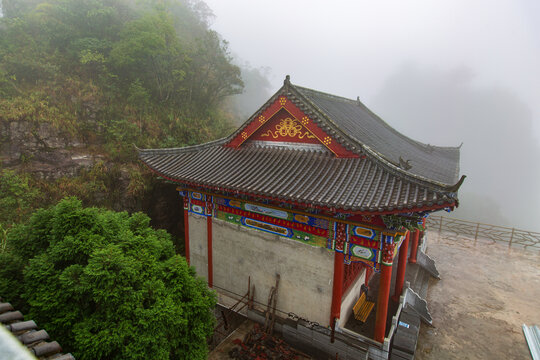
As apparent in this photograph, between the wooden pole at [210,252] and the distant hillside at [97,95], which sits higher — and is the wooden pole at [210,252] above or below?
below

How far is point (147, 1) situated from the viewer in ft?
105

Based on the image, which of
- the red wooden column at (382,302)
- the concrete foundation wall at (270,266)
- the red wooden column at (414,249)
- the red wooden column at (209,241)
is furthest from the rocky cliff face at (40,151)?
the red wooden column at (414,249)

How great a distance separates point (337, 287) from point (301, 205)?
10.7 feet

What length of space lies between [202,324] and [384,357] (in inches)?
230

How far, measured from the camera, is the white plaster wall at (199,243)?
12781mm

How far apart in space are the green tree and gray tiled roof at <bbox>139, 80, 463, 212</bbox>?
3961 millimetres

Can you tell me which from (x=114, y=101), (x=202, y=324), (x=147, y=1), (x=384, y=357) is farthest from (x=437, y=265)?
(x=147, y=1)

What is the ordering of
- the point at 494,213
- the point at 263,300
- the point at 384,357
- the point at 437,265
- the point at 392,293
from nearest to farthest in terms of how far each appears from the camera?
the point at 384,357
the point at 263,300
the point at 392,293
the point at 437,265
the point at 494,213

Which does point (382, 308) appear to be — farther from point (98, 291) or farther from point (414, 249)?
point (98, 291)

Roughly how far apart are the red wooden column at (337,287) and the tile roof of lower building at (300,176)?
2387mm

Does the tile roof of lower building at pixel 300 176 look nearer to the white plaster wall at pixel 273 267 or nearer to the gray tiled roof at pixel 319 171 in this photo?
the gray tiled roof at pixel 319 171

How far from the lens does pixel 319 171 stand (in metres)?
9.66

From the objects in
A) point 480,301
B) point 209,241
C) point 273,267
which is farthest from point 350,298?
point 480,301

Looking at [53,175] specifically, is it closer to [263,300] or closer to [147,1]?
[263,300]
